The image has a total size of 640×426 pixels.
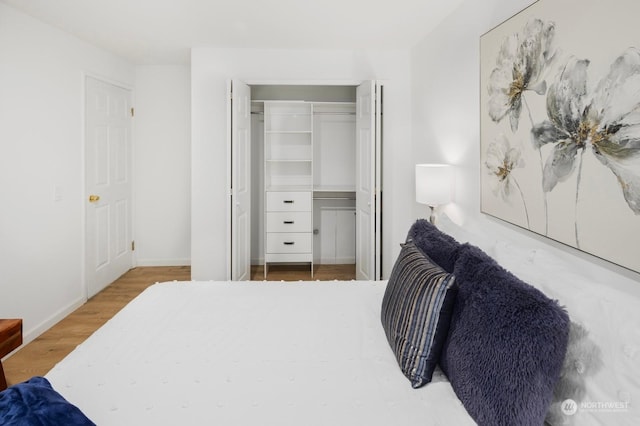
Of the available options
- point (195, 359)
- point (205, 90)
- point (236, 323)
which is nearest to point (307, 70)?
point (205, 90)

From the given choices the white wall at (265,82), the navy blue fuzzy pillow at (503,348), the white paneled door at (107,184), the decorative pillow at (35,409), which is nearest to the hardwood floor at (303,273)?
the white wall at (265,82)

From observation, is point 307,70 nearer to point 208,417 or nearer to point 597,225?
point 597,225

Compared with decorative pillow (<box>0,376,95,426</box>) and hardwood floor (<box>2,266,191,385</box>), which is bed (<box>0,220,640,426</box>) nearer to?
decorative pillow (<box>0,376,95,426</box>)

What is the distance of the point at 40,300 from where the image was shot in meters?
3.30

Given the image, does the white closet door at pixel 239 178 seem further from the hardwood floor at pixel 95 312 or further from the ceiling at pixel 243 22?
Result: the hardwood floor at pixel 95 312

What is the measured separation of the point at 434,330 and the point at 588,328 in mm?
478

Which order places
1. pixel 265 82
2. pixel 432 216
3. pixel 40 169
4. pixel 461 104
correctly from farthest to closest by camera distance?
pixel 265 82 → pixel 40 169 → pixel 432 216 → pixel 461 104

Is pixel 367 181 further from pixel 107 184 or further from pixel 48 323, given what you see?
pixel 48 323

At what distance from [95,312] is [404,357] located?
333cm

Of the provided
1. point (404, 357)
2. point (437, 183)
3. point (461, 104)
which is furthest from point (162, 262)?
point (404, 357)

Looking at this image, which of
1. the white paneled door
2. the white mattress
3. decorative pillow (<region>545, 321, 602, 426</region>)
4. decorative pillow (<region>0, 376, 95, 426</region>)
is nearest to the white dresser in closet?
the white paneled door

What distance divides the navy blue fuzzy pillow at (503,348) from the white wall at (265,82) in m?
2.88

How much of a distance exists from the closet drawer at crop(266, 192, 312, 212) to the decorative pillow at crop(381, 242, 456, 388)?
3.34 metres
